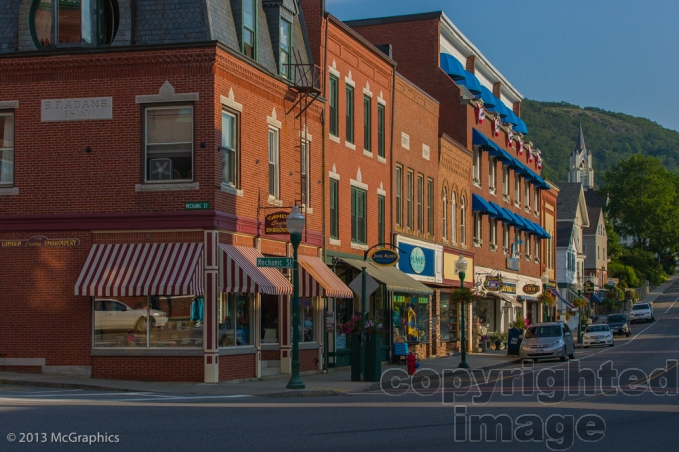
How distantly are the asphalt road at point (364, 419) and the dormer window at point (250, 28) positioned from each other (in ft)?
32.5

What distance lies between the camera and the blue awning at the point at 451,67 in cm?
4792

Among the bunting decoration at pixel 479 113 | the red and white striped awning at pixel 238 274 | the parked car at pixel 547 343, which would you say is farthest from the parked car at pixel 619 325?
the red and white striped awning at pixel 238 274

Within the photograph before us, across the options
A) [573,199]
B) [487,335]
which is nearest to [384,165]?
[487,335]

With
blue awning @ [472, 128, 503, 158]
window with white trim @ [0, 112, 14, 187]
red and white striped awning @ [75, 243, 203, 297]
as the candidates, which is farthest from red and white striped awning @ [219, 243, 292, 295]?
blue awning @ [472, 128, 503, 158]

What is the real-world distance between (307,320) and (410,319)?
931 centimetres

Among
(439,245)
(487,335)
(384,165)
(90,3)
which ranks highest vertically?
(90,3)

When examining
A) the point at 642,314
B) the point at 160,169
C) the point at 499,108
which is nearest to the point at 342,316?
the point at 160,169

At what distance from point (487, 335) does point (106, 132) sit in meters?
30.0

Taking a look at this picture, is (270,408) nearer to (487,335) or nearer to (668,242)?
(487,335)

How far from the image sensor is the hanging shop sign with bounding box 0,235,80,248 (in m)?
Answer: 23.9

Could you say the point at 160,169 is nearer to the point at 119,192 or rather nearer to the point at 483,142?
the point at 119,192

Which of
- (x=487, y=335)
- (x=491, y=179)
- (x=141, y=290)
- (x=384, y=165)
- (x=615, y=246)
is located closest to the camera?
(x=141, y=290)

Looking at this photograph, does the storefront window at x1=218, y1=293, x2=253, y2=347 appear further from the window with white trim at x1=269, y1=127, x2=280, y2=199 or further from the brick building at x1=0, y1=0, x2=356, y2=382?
the window with white trim at x1=269, y1=127, x2=280, y2=199

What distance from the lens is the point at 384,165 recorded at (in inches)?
1416
